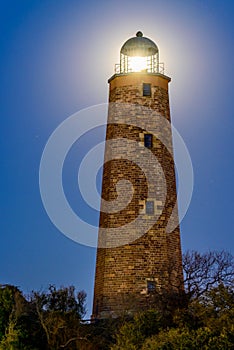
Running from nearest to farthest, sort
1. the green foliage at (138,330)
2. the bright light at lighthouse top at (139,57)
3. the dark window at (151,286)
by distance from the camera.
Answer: the green foliage at (138,330) < the dark window at (151,286) < the bright light at lighthouse top at (139,57)

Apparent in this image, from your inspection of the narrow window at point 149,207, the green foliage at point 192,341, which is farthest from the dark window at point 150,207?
the green foliage at point 192,341

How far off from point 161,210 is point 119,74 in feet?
19.0

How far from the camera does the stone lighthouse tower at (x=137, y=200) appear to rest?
89.0 feet

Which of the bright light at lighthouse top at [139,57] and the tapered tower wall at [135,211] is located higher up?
the bright light at lighthouse top at [139,57]

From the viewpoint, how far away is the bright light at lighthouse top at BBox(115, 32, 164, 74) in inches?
1201

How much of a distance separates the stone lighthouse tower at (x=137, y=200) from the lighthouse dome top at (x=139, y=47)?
1.49 ft

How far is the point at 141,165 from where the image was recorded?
93.1 feet

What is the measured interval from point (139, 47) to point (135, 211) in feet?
23.8

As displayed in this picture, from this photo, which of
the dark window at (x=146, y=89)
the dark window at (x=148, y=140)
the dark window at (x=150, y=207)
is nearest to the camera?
the dark window at (x=150, y=207)

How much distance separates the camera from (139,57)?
101ft

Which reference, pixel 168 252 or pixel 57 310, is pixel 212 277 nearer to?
pixel 168 252

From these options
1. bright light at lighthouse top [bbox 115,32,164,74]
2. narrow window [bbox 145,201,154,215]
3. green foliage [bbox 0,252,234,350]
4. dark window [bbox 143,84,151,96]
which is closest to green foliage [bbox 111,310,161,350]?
green foliage [bbox 0,252,234,350]

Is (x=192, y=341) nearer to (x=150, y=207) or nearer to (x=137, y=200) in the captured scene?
(x=150, y=207)

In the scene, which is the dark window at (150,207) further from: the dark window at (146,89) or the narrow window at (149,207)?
the dark window at (146,89)
